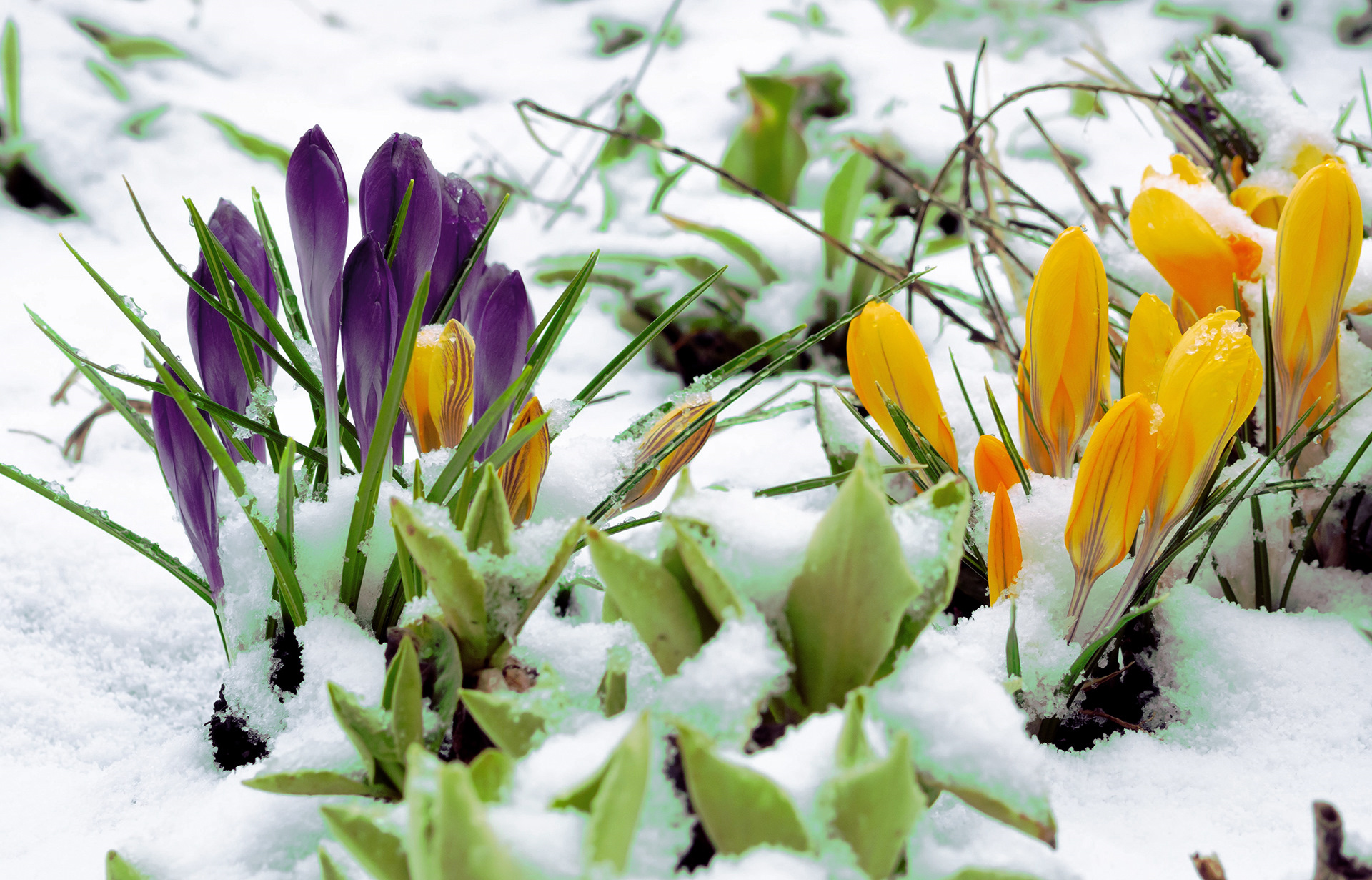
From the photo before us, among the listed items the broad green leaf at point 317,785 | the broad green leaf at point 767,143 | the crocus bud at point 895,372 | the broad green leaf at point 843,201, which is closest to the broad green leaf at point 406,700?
the broad green leaf at point 317,785

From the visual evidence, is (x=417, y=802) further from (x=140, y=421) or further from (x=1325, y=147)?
(x=1325, y=147)

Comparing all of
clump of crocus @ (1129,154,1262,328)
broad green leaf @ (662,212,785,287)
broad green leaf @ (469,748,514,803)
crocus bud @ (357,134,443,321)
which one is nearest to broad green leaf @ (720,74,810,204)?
broad green leaf @ (662,212,785,287)

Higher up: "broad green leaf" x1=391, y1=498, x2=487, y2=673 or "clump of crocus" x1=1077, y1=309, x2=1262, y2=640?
"broad green leaf" x1=391, y1=498, x2=487, y2=673

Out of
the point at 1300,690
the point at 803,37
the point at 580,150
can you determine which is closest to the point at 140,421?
the point at 1300,690

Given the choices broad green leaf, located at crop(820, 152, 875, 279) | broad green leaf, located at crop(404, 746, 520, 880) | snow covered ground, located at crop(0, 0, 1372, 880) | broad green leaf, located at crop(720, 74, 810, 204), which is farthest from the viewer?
broad green leaf, located at crop(720, 74, 810, 204)

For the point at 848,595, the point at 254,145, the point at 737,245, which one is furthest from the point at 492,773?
the point at 254,145

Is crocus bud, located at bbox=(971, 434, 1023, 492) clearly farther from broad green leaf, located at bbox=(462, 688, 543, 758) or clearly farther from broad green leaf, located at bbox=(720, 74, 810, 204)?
broad green leaf, located at bbox=(720, 74, 810, 204)

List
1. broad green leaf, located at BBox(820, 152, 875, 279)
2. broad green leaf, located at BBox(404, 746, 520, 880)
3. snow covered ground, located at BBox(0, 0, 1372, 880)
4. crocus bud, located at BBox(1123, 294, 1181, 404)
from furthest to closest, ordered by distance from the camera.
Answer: broad green leaf, located at BBox(820, 152, 875, 279) → crocus bud, located at BBox(1123, 294, 1181, 404) → snow covered ground, located at BBox(0, 0, 1372, 880) → broad green leaf, located at BBox(404, 746, 520, 880)

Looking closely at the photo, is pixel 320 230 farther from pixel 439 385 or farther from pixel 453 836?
pixel 453 836
